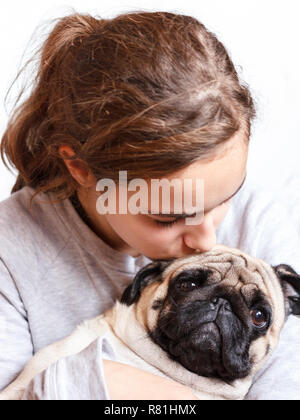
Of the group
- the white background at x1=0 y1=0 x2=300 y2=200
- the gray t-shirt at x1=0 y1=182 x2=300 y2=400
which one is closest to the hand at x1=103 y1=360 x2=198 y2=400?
the gray t-shirt at x1=0 y1=182 x2=300 y2=400

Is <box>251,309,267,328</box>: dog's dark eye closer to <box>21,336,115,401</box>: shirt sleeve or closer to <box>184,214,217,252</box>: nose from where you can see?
<box>184,214,217,252</box>: nose

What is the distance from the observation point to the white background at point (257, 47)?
5.69 ft

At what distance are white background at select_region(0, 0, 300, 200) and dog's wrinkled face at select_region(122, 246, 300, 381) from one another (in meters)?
A: 0.60

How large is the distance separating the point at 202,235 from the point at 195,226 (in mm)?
23

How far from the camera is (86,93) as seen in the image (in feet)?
3.43

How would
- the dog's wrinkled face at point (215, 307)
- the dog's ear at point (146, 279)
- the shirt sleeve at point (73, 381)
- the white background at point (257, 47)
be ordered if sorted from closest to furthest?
the shirt sleeve at point (73, 381) < the dog's wrinkled face at point (215, 307) < the dog's ear at point (146, 279) < the white background at point (257, 47)

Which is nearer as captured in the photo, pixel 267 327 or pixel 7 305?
pixel 267 327

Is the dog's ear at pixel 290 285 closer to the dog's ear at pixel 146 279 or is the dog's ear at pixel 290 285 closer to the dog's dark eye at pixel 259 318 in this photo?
the dog's dark eye at pixel 259 318

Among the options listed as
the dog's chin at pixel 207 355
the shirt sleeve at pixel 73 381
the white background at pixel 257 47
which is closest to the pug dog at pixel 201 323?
the dog's chin at pixel 207 355

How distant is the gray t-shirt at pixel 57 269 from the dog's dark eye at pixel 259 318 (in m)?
0.12

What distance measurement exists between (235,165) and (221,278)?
0.67 feet

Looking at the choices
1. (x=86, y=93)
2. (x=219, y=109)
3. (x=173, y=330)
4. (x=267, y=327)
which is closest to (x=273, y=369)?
(x=267, y=327)
